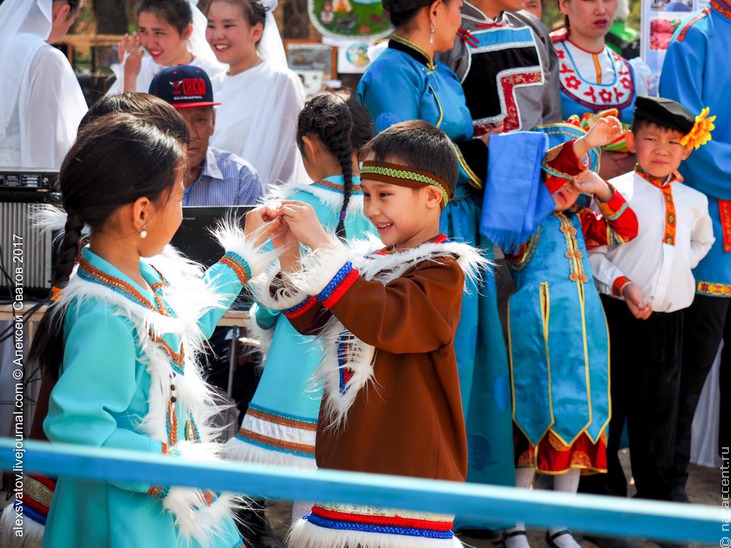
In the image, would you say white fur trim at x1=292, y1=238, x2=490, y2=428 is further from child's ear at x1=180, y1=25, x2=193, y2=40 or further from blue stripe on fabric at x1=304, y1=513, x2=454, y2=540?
child's ear at x1=180, y1=25, x2=193, y2=40

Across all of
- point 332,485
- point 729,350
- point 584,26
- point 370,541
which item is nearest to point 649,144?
point 584,26

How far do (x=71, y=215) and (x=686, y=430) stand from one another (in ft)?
9.58

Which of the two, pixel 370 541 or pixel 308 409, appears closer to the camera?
pixel 370 541

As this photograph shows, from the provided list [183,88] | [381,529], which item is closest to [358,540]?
[381,529]

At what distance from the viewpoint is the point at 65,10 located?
443cm

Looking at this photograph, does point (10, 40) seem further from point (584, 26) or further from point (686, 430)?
point (686, 430)

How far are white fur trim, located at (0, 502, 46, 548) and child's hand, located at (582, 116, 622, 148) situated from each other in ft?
7.01

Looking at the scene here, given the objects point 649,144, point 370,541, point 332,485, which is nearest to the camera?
point 332,485

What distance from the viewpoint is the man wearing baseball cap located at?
3.79 m

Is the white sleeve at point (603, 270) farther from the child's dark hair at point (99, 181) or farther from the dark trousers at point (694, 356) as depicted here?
the child's dark hair at point (99, 181)

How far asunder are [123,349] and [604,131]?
6.55 ft

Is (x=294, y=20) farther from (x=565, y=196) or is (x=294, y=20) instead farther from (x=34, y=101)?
(x=565, y=196)

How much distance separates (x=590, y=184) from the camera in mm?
3564

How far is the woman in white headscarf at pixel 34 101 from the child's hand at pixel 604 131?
2.20 meters
